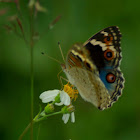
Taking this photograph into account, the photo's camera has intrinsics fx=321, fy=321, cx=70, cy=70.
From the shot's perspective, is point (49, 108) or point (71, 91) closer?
point (49, 108)

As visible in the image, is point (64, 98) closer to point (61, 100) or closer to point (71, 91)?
point (61, 100)

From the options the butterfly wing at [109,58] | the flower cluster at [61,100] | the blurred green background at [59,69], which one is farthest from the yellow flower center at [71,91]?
the blurred green background at [59,69]

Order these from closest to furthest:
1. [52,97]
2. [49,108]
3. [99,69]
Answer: [49,108]
[52,97]
[99,69]

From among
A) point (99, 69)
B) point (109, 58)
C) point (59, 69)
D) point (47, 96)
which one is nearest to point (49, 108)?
point (47, 96)

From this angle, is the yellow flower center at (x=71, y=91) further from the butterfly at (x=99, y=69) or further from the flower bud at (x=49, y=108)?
the flower bud at (x=49, y=108)

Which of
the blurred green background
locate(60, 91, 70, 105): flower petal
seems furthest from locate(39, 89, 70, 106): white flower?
the blurred green background

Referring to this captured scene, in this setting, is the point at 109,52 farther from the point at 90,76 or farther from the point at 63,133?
the point at 63,133
